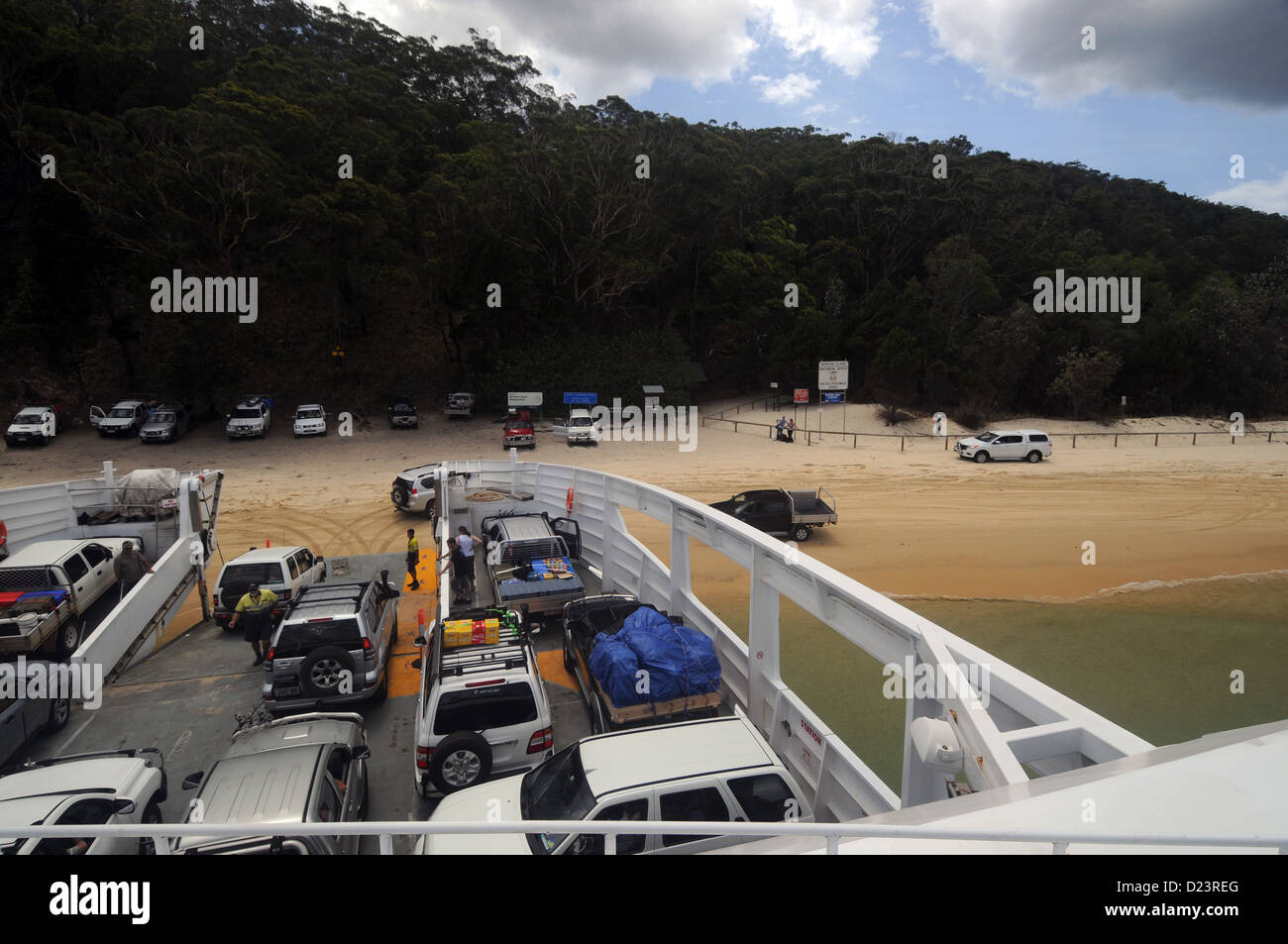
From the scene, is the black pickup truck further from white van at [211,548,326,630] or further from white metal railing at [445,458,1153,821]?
white van at [211,548,326,630]

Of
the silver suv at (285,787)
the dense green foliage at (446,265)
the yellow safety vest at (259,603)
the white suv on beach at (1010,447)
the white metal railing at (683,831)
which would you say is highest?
the dense green foliage at (446,265)

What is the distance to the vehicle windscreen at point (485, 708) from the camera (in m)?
6.65

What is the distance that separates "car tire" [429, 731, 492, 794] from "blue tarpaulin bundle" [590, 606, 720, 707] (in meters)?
1.38

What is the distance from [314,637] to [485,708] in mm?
3107

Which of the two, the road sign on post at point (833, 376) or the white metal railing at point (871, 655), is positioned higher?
the road sign on post at point (833, 376)

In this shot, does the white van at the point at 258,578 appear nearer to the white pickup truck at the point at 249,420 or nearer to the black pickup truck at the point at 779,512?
the black pickup truck at the point at 779,512

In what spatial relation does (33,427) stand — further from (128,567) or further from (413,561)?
(413,561)

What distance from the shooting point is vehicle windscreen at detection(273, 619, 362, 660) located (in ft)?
27.2

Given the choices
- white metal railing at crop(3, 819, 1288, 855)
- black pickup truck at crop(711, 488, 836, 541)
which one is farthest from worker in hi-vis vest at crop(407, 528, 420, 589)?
white metal railing at crop(3, 819, 1288, 855)

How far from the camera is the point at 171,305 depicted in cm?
3259

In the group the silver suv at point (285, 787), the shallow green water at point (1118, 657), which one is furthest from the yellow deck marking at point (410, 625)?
the shallow green water at point (1118, 657)

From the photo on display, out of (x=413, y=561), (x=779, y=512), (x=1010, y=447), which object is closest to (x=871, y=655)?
(x=413, y=561)

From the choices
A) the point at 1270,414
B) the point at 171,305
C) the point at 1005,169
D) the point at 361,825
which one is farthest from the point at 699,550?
the point at 1005,169

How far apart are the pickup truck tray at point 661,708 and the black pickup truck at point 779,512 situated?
1065 centimetres
